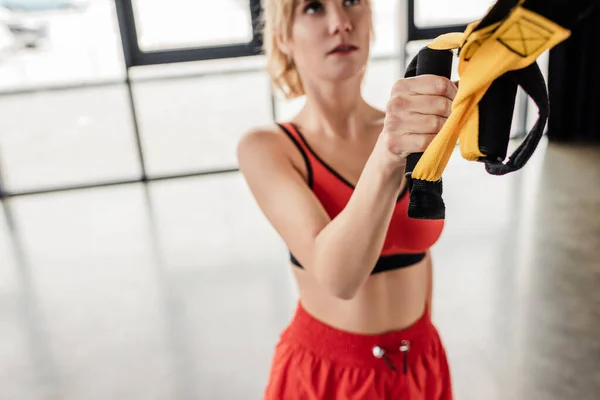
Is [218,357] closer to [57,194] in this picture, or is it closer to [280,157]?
[280,157]

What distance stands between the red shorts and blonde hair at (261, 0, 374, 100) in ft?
1.46

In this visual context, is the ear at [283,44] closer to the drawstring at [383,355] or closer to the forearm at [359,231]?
the forearm at [359,231]

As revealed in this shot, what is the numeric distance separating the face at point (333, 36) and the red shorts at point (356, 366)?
0.43 meters

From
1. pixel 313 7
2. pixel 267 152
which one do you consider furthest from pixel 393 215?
pixel 313 7

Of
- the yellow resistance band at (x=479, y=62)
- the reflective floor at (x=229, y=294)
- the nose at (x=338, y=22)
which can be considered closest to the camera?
the yellow resistance band at (x=479, y=62)

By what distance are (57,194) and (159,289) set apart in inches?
89.7

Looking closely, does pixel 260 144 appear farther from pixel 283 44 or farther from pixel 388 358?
pixel 388 358

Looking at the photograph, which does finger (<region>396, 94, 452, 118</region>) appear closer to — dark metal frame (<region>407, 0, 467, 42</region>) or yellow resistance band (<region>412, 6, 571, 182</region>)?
yellow resistance band (<region>412, 6, 571, 182</region>)

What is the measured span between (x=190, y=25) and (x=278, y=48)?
4139 mm

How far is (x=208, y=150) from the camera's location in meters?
6.22

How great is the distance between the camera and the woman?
83cm

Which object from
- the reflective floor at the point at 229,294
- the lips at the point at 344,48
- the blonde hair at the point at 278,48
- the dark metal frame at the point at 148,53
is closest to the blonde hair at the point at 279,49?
the blonde hair at the point at 278,48

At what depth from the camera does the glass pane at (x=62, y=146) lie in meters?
5.47

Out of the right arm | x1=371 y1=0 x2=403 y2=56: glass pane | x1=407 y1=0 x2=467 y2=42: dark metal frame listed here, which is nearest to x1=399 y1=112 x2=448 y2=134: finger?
the right arm
